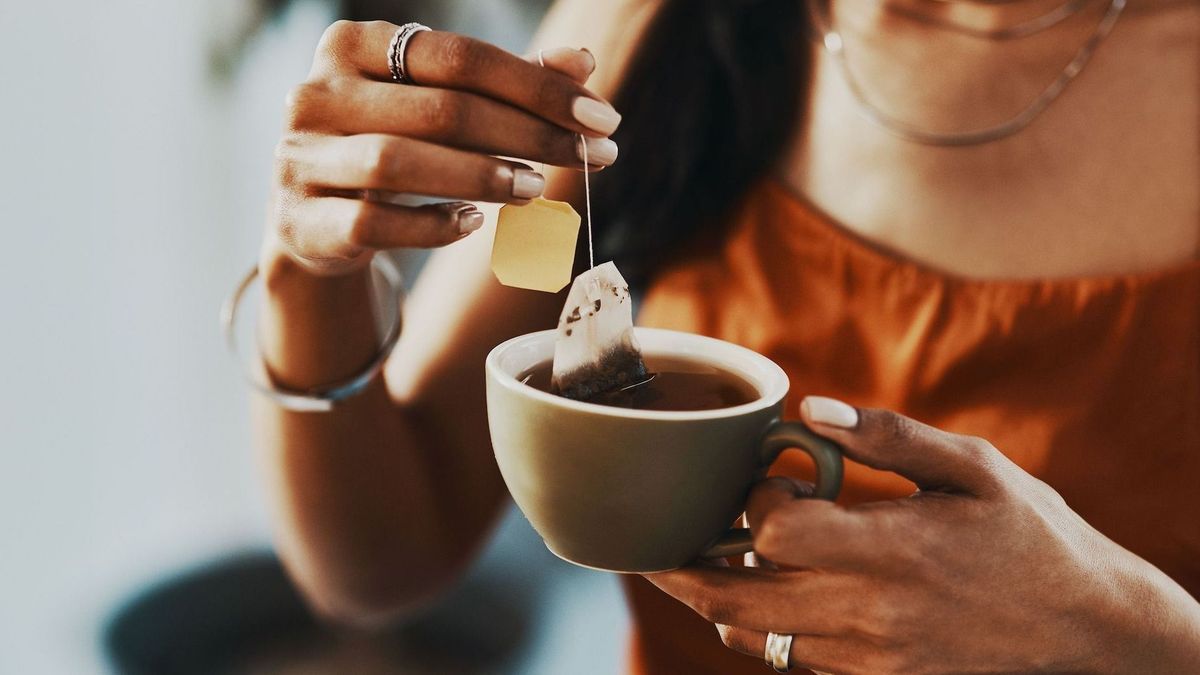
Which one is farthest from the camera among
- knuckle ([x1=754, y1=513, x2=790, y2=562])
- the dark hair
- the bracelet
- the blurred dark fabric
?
the blurred dark fabric

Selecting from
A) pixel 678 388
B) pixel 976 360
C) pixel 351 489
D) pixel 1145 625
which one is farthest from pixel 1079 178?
pixel 351 489

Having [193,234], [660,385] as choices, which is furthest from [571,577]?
[660,385]

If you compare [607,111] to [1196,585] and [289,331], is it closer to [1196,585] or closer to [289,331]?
[289,331]

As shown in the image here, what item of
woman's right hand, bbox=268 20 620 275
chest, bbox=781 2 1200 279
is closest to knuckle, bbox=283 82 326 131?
woman's right hand, bbox=268 20 620 275

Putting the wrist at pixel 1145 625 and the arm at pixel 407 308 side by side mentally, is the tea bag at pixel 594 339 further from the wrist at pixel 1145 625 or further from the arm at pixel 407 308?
the wrist at pixel 1145 625

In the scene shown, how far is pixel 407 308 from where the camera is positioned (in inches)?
49.1

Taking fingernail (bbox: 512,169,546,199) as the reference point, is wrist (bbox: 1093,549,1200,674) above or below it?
below

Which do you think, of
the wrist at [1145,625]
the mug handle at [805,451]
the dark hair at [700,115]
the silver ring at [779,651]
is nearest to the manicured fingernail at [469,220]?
the mug handle at [805,451]

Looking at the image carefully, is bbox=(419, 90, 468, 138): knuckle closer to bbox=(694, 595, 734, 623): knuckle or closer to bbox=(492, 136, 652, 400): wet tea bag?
bbox=(492, 136, 652, 400): wet tea bag

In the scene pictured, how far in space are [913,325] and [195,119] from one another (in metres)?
1.63

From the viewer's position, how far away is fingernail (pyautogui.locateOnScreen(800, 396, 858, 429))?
19.6 inches

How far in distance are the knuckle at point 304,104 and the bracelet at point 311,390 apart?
27cm

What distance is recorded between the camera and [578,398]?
573 millimetres

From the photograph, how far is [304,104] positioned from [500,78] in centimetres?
13
